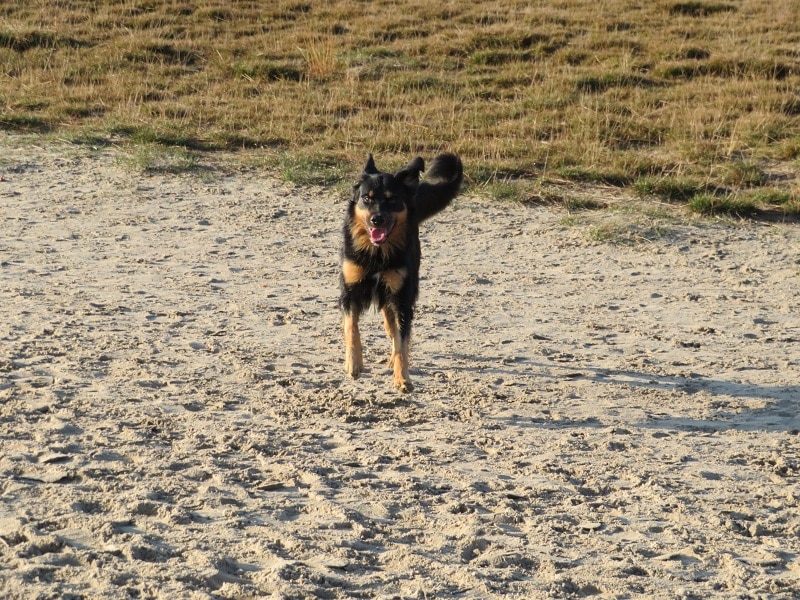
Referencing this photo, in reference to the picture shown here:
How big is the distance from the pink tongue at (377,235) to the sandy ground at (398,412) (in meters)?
0.79

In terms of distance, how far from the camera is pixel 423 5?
781 inches

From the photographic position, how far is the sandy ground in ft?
13.2

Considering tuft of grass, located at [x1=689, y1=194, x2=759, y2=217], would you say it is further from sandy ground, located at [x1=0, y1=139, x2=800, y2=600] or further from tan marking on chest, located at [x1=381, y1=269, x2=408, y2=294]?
tan marking on chest, located at [x1=381, y1=269, x2=408, y2=294]

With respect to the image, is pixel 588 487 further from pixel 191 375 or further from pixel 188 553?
→ pixel 191 375

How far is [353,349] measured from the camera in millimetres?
6230

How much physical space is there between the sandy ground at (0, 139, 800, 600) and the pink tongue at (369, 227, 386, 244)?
2.58 ft

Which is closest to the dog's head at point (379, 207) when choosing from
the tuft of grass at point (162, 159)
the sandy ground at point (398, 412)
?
the sandy ground at point (398, 412)

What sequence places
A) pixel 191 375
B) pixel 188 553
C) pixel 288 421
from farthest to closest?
pixel 191 375, pixel 288 421, pixel 188 553

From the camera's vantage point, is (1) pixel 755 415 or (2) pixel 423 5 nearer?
(1) pixel 755 415

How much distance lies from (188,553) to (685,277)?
5.26 metres

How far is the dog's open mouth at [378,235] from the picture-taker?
6.14m

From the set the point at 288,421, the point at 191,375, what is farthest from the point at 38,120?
the point at 288,421

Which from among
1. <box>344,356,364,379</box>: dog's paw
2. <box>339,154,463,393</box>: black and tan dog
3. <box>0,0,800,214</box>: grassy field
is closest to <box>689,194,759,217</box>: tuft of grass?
<box>0,0,800,214</box>: grassy field

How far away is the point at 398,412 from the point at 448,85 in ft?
32.5
